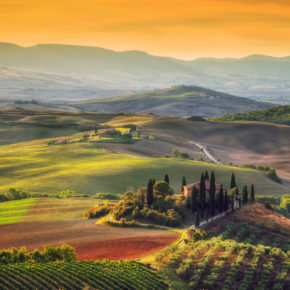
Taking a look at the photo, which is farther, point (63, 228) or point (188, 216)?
point (188, 216)

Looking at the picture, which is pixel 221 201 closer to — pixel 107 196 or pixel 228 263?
pixel 228 263

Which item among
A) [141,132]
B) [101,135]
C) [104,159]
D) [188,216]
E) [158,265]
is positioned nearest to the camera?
[158,265]

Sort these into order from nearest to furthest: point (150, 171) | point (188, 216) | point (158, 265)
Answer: point (158, 265), point (188, 216), point (150, 171)

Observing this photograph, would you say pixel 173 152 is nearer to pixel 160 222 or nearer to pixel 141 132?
pixel 141 132

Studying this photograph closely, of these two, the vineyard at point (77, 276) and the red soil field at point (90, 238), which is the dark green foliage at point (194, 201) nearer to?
the red soil field at point (90, 238)

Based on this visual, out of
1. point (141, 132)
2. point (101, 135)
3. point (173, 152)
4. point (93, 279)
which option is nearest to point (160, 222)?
point (93, 279)

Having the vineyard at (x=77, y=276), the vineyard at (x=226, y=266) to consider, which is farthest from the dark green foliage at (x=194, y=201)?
the vineyard at (x=77, y=276)

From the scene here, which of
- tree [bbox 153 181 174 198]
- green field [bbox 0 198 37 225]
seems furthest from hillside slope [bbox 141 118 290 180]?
green field [bbox 0 198 37 225]
